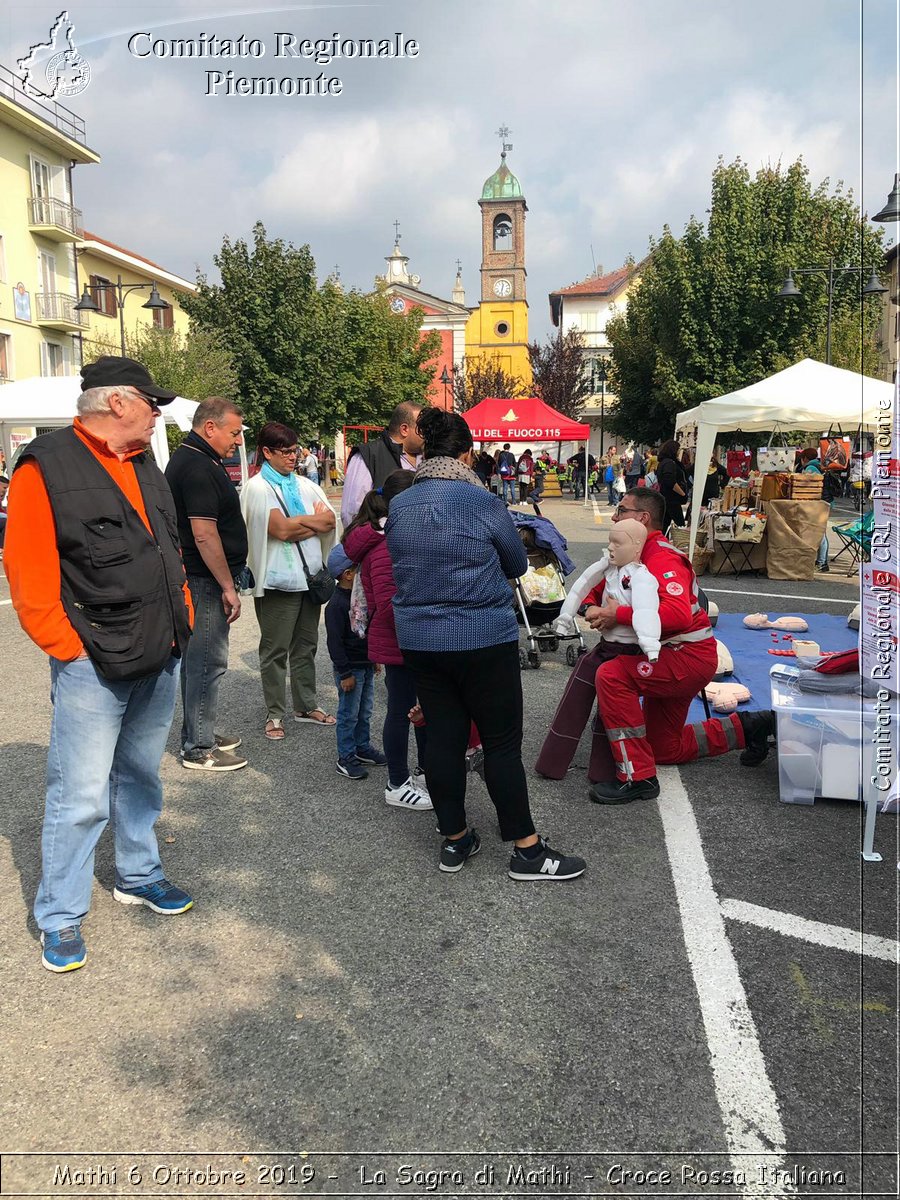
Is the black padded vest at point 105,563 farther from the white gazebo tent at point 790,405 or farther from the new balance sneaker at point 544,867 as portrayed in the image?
the white gazebo tent at point 790,405

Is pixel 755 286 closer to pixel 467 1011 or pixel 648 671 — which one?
pixel 648 671

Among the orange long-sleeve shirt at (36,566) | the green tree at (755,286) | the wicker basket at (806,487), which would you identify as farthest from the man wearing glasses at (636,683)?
the green tree at (755,286)

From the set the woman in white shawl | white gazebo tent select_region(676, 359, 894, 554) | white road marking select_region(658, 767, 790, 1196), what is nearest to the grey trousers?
the woman in white shawl

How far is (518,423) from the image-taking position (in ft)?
72.1

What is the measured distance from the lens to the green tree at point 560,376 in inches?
2077

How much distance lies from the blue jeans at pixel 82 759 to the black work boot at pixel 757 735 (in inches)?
124

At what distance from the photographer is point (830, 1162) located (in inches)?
84.1

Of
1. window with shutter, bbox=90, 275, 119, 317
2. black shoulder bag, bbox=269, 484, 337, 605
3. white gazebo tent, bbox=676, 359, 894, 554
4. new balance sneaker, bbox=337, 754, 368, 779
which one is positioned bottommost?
new balance sneaker, bbox=337, 754, 368, 779

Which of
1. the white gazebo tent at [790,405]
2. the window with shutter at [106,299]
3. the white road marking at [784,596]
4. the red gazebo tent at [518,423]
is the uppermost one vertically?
the window with shutter at [106,299]

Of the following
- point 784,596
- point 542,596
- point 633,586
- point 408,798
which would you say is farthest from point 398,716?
point 784,596

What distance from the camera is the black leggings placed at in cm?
A: 416

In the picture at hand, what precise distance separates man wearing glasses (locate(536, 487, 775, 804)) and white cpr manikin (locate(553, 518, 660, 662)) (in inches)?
1.7

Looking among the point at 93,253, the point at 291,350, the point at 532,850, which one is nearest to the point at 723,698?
the point at 532,850

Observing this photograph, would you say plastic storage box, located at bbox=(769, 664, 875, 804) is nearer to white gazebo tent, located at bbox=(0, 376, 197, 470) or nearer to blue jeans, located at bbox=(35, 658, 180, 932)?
blue jeans, located at bbox=(35, 658, 180, 932)
